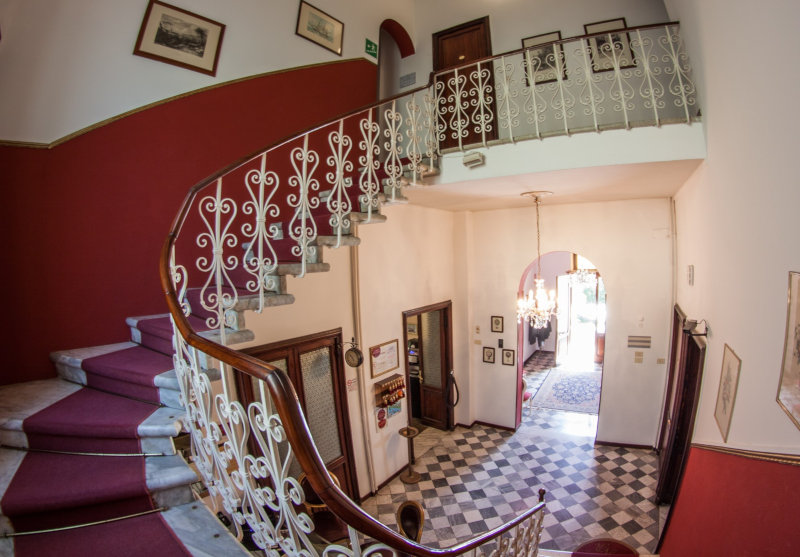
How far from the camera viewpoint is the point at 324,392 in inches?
167

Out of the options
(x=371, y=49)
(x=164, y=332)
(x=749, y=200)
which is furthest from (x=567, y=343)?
(x=164, y=332)

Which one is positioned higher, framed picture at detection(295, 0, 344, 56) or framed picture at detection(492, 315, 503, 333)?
framed picture at detection(295, 0, 344, 56)

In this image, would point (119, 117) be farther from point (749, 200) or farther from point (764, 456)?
point (764, 456)

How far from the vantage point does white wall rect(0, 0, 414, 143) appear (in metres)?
2.91

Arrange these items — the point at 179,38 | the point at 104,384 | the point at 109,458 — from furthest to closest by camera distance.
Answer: the point at 179,38 < the point at 104,384 < the point at 109,458

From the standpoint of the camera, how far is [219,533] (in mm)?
1557

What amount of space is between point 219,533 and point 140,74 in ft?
12.9

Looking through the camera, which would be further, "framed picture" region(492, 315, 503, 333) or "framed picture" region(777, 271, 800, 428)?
"framed picture" region(492, 315, 503, 333)

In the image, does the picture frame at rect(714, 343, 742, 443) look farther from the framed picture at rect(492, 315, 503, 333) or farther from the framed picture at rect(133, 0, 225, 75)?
the framed picture at rect(133, 0, 225, 75)

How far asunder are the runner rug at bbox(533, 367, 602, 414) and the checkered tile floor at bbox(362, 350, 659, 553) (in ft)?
2.59

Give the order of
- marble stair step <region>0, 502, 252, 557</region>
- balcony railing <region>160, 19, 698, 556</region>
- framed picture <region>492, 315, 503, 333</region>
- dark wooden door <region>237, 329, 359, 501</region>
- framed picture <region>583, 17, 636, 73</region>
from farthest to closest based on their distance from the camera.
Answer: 1. framed picture <region>492, 315, 503, 333</region>
2. framed picture <region>583, 17, 636, 73</region>
3. dark wooden door <region>237, 329, 359, 501</region>
4. marble stair step <region>0, 502, 252, 557</region>
5. balcony railing <region>160, 19, 698, 556</region>

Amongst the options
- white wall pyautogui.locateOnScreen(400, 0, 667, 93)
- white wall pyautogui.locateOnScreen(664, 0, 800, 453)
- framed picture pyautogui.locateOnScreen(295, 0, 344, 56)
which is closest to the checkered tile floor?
white wall pyautogui.locateOnScreen(664, 0, 800, 453)

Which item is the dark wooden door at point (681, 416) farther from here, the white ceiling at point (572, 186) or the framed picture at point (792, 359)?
the framed picture at point (792, 359)

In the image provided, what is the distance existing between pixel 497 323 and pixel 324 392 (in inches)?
139
